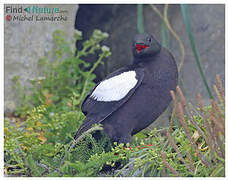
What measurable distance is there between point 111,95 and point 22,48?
1.35m

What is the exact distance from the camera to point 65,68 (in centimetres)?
282

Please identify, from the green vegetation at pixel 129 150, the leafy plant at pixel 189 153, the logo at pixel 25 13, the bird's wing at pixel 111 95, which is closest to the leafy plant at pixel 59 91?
the green vegetation at pixel 129 150

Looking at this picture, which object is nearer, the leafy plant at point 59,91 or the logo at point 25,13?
the leafy plant at point 59,91

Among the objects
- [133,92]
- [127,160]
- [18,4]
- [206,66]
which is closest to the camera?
[127,160]

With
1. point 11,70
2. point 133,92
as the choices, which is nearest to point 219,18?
point 133,92

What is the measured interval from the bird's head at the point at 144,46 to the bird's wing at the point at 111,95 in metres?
0.09

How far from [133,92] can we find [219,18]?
5.23ft

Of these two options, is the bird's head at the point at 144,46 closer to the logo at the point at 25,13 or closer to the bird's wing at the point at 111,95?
the bird's wing at the point at 111,95

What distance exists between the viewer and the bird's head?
1718 millimetres

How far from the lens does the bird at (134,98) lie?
5.43 ft

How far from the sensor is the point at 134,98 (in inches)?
65.8

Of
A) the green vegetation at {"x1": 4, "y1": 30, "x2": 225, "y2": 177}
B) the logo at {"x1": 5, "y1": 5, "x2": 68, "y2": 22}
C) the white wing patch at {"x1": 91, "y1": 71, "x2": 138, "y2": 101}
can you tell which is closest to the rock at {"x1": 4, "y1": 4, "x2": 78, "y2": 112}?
the logo at {"x1": 5, "y1": 5, "x2": 68, "y2": 22}

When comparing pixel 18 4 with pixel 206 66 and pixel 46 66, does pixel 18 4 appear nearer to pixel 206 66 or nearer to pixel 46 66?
pixel 46 66

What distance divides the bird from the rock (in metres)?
1.24
